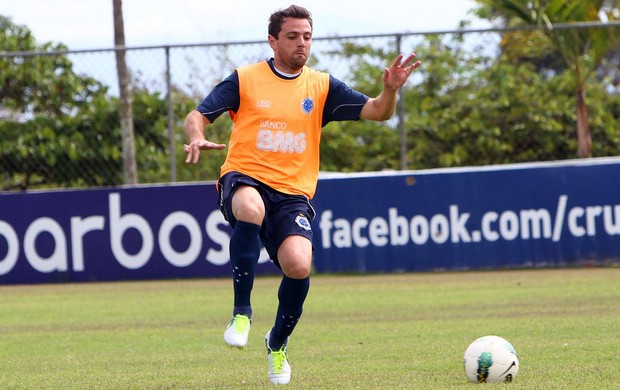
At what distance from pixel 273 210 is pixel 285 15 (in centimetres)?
111

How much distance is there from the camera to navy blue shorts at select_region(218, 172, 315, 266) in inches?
265

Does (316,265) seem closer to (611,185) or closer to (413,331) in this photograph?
(611,185)

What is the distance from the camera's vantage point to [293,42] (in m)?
6.89

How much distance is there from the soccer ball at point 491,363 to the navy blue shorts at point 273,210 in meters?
1.12

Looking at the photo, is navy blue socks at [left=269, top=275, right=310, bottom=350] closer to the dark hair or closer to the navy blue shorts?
the navy blue shorts

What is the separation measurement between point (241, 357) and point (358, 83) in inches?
366

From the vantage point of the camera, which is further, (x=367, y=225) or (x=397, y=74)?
(x=367, y=225)

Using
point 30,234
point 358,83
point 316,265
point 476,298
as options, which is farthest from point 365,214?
point 30,234

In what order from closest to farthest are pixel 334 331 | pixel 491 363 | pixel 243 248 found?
pixel 491 363, pixel 243 248, pixel 334 331

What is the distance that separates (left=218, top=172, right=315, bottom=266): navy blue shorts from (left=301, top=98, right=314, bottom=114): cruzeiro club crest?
51cm

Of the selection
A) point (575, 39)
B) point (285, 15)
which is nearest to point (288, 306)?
point (285, 15)

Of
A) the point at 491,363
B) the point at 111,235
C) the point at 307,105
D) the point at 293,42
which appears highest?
the point at 293,42

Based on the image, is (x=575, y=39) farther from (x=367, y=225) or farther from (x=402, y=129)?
(x=367, y=225)

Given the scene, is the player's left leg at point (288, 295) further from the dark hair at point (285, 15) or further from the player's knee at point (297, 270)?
the dark hair at point (285, 15)
